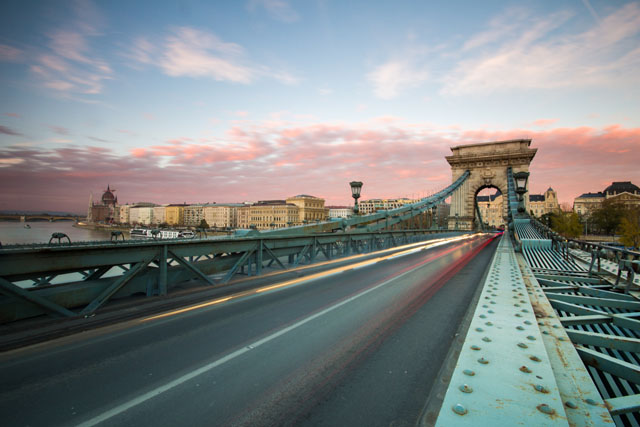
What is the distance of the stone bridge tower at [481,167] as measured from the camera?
49.0m

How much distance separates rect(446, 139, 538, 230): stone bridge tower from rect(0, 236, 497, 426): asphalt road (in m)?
50.3

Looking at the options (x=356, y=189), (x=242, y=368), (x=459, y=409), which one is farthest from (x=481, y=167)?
(x=459, y=409)

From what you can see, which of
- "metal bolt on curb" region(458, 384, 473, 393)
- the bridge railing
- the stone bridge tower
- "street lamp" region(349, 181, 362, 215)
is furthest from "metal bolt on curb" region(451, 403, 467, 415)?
the stone bridge tower

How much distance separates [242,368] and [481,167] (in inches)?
2222

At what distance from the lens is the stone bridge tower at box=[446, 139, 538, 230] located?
49000 mm

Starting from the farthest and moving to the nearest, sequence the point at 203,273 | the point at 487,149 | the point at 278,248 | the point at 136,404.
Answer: the point at 487,149 < the point at 278,248 < the point at 203,273 < the point at 136,404

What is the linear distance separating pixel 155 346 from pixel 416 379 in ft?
11.8

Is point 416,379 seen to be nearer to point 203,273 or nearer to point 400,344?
point 400,344

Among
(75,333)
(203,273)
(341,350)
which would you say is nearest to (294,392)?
(341,350)

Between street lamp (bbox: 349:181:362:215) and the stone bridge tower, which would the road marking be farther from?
the stone bridge tower

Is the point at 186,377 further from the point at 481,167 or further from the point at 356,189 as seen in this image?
the point at 481,167

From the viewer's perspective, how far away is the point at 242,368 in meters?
3.79

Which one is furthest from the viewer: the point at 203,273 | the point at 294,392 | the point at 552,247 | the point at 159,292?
the point at 552,247

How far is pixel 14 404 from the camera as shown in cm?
309
